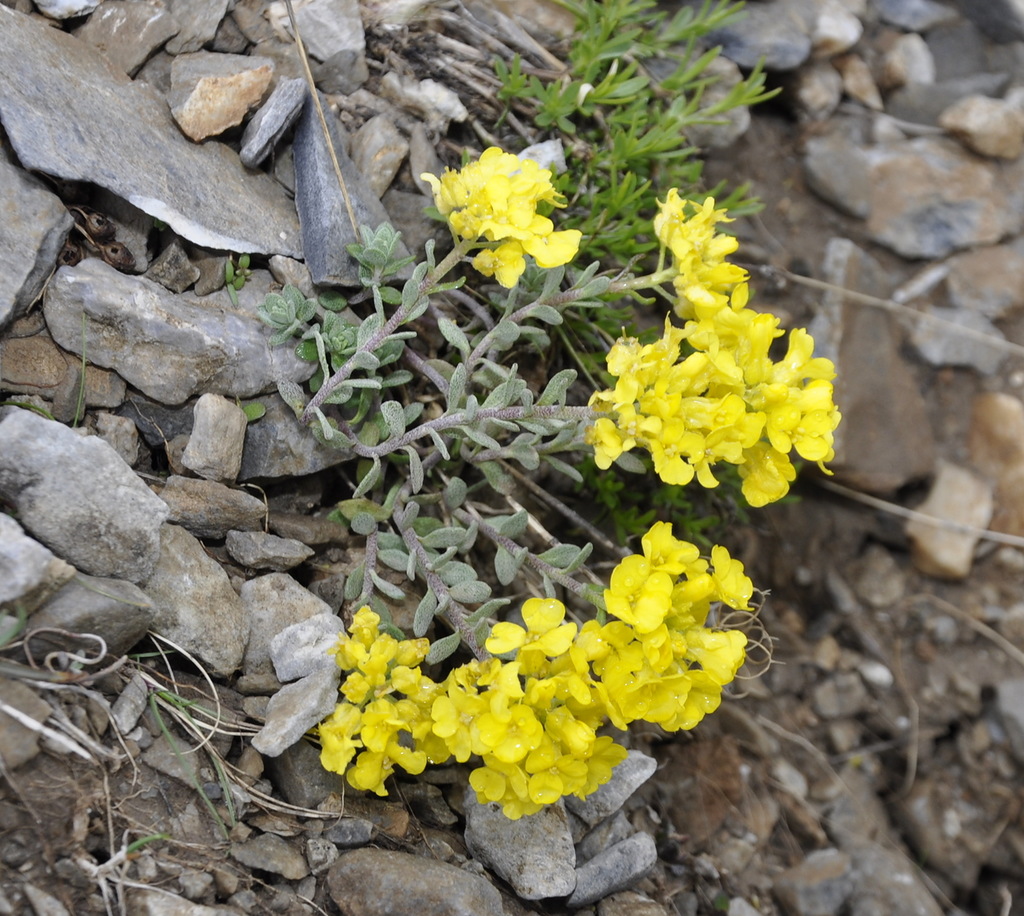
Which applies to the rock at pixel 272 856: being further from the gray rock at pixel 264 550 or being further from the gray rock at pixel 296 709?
the gray rock at pixel 264 550

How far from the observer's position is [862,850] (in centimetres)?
399

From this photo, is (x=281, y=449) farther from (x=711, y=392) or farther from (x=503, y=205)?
(x=711, y=392)

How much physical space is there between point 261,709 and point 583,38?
2.88 m

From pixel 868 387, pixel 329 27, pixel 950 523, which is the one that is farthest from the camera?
pixel 950 523

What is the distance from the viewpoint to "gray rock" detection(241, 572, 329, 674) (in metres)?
2.82

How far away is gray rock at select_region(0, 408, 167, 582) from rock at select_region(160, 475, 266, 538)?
8.1 inches

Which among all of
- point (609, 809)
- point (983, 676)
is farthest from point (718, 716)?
point (983, 676)

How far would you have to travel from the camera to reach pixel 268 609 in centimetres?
285

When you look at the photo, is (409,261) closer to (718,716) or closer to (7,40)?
(7,40)

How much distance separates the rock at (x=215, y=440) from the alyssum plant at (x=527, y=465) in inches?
8.4

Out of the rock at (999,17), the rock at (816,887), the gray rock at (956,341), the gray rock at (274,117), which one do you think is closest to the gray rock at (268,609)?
the gray rock at (274,117)

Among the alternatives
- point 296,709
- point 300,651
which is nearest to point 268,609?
point 300,651

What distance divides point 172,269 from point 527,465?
4.30 feet

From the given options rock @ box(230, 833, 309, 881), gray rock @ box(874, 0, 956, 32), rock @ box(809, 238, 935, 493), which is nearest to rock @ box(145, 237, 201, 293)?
rock @ box(230, 833, 309, 881)
